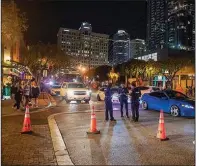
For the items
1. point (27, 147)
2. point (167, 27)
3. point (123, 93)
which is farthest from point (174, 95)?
point (167, 27)

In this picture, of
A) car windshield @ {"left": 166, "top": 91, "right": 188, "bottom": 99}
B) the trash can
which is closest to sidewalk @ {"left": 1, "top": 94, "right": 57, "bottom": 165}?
car windshield @ {"left": 166, "top": 91, "right": 188, "bottom": 99}

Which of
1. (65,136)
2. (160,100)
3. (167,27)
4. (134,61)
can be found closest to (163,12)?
(167,27)

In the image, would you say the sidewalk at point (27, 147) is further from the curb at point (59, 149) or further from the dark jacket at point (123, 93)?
the dark jacket at point (123, 93)

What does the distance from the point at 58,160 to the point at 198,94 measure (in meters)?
3.39

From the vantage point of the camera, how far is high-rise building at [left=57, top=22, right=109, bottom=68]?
352 feet

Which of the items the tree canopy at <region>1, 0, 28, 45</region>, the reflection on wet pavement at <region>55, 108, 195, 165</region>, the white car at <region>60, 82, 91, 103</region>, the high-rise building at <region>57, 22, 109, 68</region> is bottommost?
the reflection on wet pavement at <region>55, 108, 195, 165</region>

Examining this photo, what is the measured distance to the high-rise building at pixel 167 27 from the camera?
119m

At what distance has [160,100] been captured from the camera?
1870 cm

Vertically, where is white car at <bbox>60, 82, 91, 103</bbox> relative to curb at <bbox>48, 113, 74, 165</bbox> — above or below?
above

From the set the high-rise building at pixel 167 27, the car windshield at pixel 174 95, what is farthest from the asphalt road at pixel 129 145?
the high-rise building at pixel 167 27

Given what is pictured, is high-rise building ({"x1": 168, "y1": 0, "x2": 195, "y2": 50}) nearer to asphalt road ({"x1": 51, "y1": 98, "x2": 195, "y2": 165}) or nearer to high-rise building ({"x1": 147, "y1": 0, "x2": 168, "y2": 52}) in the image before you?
high-rise building ({"x1": 147, "y1": 0, "x2": 168, "y2": 52})

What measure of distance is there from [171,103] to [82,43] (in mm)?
92501

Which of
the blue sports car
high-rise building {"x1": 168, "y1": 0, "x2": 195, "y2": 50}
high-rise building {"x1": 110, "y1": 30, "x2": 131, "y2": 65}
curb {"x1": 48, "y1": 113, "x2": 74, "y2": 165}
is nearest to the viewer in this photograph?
curb {"x1": 48, "y1": 113, "x2": 74, "y2": 165}

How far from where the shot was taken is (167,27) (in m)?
130
